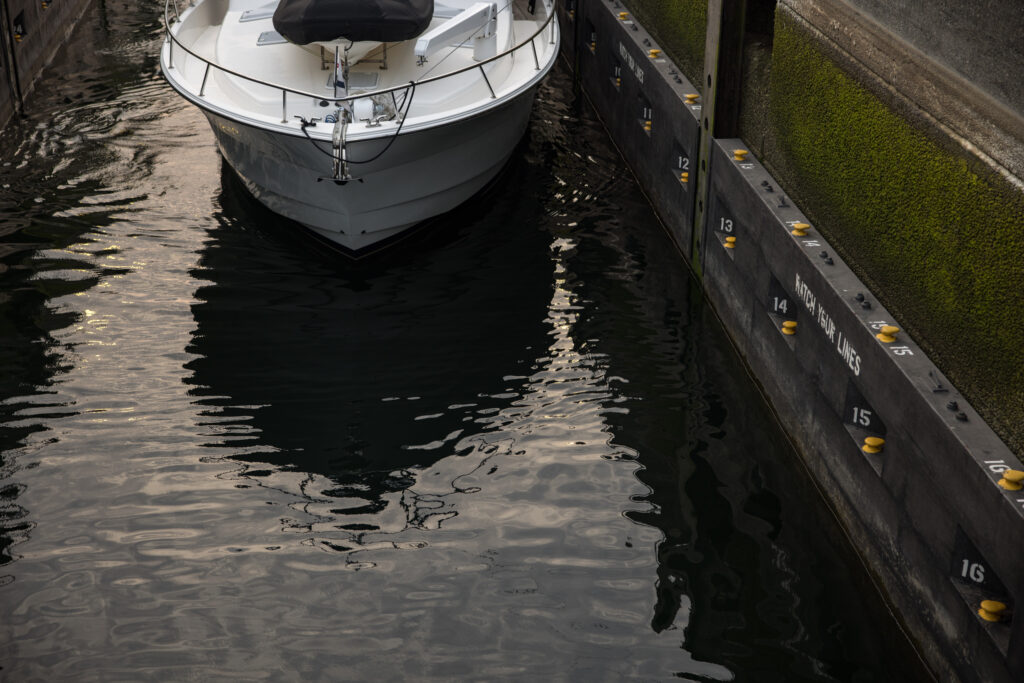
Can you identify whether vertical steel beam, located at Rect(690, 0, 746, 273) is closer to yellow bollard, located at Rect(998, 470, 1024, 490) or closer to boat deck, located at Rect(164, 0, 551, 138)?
boat deck, located at Rect(164, 0, 551, 138)

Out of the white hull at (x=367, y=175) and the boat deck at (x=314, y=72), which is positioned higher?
the boat deck at (x=314, y=72)

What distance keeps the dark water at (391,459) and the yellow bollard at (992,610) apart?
0.93 metres

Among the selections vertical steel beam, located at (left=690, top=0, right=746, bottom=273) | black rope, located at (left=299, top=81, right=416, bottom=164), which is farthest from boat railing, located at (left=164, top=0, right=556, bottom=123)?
vertical steel beam, located at (left=690, top=0, right=746, bottom=273)

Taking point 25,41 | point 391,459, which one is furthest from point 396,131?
point 25,41

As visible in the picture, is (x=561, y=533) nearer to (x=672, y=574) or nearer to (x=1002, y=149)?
(x=672, y=574)

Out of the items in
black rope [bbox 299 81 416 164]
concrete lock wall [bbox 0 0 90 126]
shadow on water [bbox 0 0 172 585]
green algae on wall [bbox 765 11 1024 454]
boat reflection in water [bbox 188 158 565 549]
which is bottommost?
boat reflection in water [bbox 188 158 565 549]

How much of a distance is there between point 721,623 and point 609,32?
345 inches

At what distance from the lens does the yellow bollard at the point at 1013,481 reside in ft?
17.6

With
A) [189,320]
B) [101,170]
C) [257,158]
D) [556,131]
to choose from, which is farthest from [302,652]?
[556,131]

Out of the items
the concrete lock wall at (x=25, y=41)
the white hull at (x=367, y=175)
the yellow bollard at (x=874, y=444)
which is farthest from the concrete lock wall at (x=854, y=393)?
the concrete lock wall at (x=25, y=41)

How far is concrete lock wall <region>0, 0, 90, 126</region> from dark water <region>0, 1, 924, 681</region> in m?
1.79

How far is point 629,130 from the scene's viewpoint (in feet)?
42.7

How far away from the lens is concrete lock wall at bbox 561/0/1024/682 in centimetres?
567

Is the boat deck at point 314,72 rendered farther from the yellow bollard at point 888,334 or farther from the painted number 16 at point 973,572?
the painted number 16 at point 973,572
